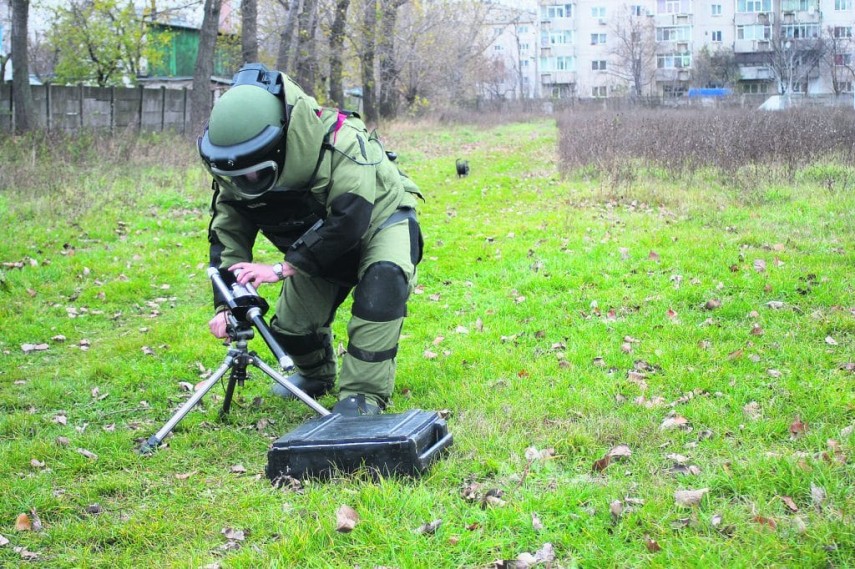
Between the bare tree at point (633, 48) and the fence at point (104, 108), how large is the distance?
43.8m

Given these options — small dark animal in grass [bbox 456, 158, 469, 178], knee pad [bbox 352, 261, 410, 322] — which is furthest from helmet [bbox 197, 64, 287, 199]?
small dark animal in grass [bbox 456, 158, 469, 178]

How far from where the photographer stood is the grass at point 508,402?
336cm

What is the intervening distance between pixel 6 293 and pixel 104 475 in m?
4.65

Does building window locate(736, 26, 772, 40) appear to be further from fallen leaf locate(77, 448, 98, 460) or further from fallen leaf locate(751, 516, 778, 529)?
fallen leaf locate(77, 448, 98, 460)

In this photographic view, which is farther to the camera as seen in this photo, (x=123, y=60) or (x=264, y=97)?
(x=123, y=60)

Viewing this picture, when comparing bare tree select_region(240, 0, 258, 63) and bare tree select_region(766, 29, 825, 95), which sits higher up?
bare tree select_region(766, 29, 825, 95)

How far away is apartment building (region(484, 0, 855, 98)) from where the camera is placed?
189 ft

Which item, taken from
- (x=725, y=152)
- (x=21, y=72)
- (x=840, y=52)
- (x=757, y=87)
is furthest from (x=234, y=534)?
(x=757, y=87)

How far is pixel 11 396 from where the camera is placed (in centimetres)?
555

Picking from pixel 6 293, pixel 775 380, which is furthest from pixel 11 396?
pixel 775 380

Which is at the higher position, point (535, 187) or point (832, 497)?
point (535, 187)

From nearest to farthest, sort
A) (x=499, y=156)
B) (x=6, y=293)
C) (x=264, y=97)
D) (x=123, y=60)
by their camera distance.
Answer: (x=264, y=97) → (x=6, y=293) → (x=499, y=156) → (x=123, y=60)

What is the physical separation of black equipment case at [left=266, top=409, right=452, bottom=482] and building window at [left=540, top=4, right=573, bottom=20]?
76475 mm

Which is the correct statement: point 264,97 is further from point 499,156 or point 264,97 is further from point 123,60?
point 123,60
